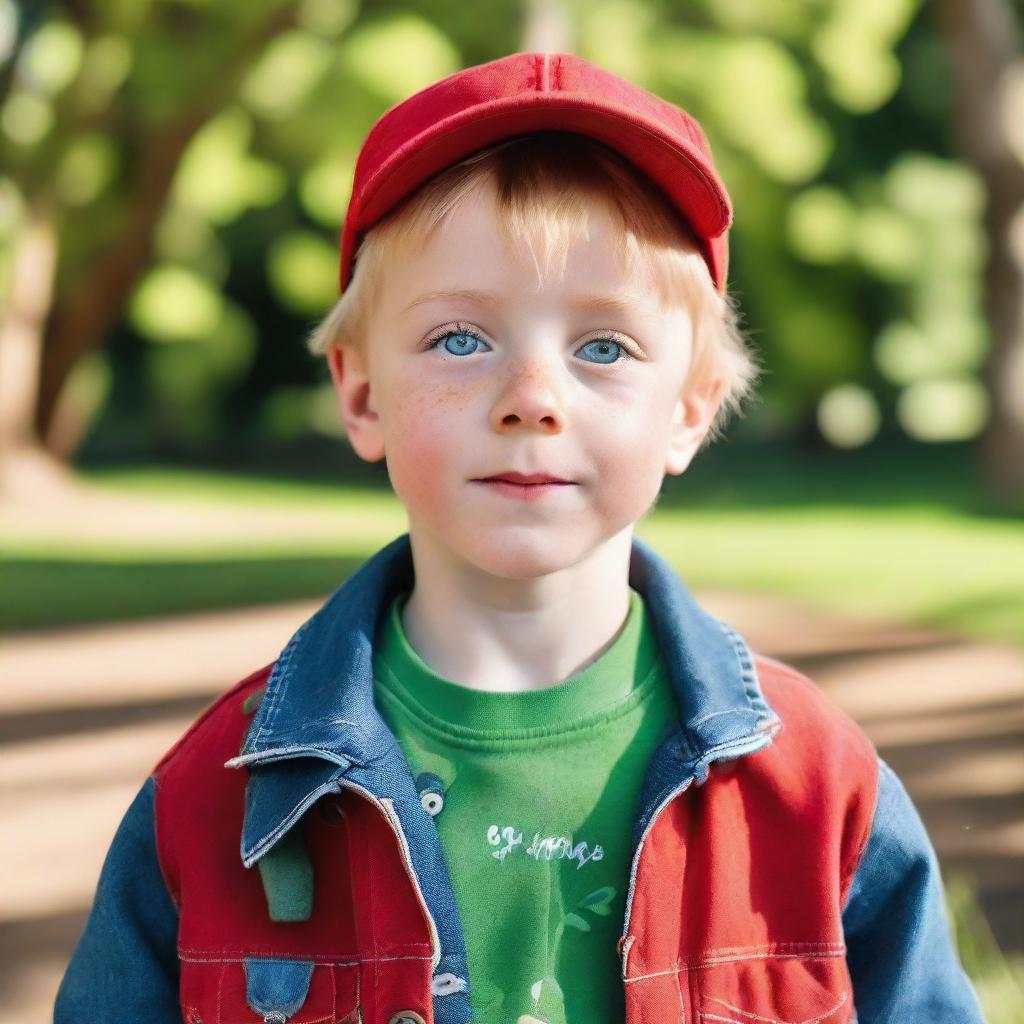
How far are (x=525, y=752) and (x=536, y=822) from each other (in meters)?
0.08

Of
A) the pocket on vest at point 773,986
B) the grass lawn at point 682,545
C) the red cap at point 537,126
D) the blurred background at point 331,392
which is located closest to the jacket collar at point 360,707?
the pocket on vest at point 773,986

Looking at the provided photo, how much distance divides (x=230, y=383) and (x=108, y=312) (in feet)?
17.2

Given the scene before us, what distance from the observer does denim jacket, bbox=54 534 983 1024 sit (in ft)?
5.30

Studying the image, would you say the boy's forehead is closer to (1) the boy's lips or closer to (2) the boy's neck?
(1) the boy's lips

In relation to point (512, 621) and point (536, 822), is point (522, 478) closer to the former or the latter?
point (512, 621)

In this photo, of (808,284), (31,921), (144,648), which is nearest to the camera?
(31,921)

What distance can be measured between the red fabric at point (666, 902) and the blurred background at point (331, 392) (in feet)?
4.25

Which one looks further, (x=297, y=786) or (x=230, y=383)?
(x=230, y=383)

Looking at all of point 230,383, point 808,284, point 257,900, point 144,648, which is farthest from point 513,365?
point 230,383

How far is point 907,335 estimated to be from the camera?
16.1m

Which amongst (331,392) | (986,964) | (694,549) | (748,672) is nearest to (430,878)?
(748,672)

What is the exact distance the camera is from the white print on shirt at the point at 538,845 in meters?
1.65

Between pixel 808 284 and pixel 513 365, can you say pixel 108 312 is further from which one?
pixel 513 365

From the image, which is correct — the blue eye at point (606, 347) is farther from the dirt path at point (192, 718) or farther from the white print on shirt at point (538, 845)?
the dirt path at point (192, 718)
